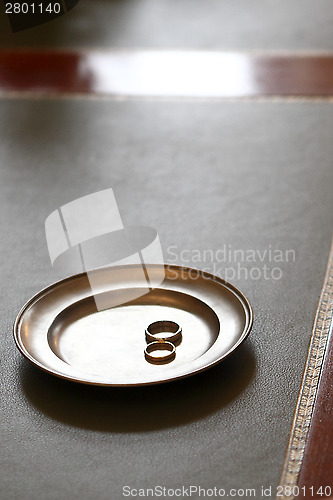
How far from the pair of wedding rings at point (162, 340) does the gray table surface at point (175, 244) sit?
0.06 metres

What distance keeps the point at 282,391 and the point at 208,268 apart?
500 millimetres

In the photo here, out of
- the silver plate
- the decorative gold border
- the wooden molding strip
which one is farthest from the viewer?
the wooden molding strip

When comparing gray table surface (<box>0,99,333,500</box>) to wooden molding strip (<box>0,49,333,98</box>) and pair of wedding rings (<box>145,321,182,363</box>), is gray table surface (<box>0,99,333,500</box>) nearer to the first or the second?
pair of wedding rings (<box>145,321,182,363</box>)

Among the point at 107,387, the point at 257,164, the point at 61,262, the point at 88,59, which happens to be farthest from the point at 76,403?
the point at 88,59

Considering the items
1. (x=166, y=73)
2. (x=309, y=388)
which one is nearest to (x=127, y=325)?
(x=309, y=388)

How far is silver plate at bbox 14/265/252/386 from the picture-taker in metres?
1.47

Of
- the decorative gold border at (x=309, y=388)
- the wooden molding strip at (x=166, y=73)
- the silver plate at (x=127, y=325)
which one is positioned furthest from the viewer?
the wooden molding strip at (x=166, y=73)

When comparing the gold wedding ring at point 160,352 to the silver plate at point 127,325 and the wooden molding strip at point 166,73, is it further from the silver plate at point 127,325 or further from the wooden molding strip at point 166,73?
the wooden molding strip at point 166,73

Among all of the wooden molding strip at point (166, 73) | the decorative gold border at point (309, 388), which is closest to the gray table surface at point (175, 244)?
the decorative gold border at point (309, 388)

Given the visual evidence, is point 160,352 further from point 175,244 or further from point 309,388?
point 175,244

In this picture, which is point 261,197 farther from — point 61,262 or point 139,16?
point 139,16

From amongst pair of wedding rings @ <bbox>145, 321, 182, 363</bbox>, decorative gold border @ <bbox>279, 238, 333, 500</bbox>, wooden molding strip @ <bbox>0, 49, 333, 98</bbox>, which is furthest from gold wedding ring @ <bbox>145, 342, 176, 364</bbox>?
→ wooden molding strip @ <bbox>0, 49, 333, 98</bbox>

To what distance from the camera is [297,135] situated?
9.11 ft

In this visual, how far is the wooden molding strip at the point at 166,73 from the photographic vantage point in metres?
3.26
